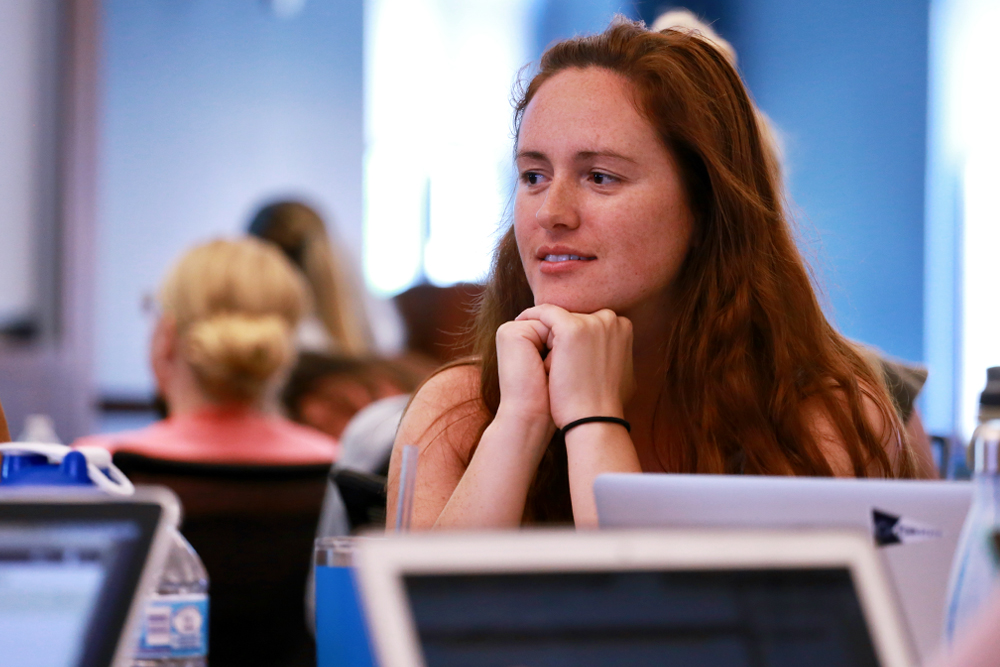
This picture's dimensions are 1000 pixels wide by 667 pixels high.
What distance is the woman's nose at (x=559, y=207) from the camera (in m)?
1.45

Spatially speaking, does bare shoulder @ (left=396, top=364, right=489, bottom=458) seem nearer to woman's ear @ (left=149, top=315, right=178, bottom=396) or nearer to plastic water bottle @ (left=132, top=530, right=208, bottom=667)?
plastic water bottle @ (left=132, top=530, right=208, bottom=667)

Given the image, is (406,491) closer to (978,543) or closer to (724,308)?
(978,543)

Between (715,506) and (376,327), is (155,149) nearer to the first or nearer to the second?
(376,327)

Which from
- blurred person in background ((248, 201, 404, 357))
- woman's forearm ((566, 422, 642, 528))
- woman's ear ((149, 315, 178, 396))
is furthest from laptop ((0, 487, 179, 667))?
blurred person in background ((248, 201, 404, 357))

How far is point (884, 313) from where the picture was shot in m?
4.12

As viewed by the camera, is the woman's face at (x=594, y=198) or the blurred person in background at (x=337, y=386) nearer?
the woman's face at (x=594, y=198)

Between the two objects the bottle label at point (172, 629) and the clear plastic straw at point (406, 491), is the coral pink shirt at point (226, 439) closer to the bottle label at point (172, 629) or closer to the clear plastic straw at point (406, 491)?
the bottle label at point (172, 629)

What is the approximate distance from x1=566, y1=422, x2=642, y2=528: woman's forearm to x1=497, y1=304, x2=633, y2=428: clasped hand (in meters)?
0.04

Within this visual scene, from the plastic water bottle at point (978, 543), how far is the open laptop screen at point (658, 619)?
19 cm

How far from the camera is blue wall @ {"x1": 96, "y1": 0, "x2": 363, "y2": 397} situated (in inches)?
202

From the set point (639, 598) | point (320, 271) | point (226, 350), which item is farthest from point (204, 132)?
point (639, 598)

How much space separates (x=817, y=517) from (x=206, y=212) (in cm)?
500

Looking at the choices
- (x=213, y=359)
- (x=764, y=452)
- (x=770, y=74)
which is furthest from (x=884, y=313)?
(x=764, y=452)

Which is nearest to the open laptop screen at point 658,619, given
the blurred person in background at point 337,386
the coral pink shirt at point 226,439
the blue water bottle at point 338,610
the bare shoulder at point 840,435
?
the blue water bottle at point 338,610
